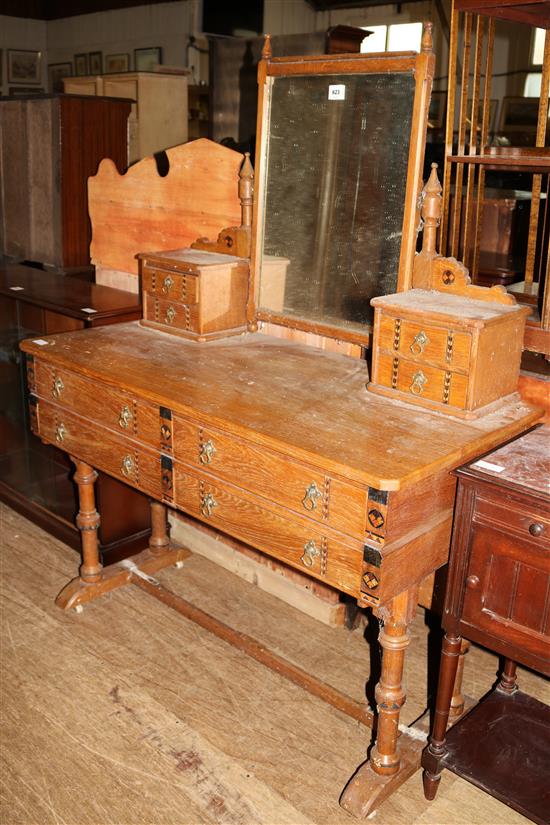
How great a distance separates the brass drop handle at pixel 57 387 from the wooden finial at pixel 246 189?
2.96 ft

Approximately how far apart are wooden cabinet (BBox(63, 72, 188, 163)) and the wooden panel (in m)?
1.89

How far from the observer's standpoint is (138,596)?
348 cm

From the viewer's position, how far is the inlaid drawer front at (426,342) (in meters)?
2.20

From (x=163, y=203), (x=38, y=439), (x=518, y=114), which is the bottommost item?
(x=38, y=439)

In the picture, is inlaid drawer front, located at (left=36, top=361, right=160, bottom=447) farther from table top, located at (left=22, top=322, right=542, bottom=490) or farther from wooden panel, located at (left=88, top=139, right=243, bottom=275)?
wooden panel, located at (left=88, top=139, right=243, bottom=275)

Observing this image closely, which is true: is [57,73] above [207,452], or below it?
above

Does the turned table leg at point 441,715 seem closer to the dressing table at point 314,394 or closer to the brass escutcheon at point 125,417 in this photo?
the dressing table at point 314,394

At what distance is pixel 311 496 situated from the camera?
6.76 ft

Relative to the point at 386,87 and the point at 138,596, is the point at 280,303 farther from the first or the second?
the point at 138,596

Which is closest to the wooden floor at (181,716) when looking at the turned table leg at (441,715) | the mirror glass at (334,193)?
the turned table leg at (441,715)

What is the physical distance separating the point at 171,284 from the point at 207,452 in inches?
35.7

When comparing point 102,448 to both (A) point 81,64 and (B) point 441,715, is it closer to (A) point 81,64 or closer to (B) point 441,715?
(B) point 441,715

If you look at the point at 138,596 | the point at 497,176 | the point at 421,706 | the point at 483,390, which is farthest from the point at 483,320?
the point at 497,176

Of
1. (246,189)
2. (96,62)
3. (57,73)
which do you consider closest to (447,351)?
(246,189)
